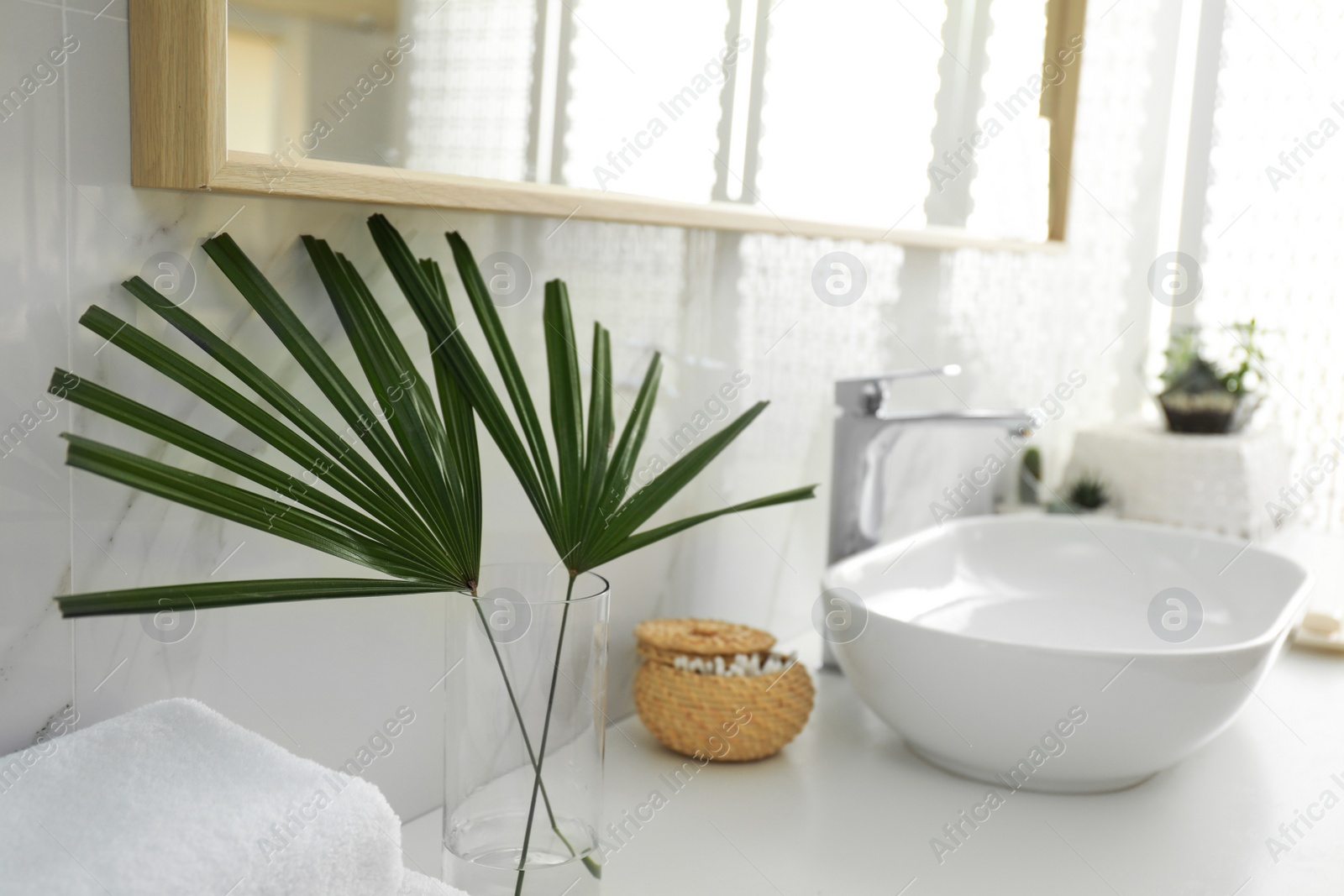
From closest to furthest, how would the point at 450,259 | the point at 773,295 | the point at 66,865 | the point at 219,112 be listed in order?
the point at 66,865 → the point at 219,112 → the point at 450,259 → the point at 773,295

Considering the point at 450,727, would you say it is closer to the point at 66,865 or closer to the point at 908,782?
the point at 66,865

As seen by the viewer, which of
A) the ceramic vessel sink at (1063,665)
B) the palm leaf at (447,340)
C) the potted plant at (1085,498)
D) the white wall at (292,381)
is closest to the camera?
the white wall at (292,381)

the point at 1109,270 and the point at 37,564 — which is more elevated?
the point at 1109,270

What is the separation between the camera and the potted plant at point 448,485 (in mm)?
621

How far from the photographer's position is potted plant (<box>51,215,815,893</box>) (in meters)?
0.62

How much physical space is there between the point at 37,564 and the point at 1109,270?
5.85 ft

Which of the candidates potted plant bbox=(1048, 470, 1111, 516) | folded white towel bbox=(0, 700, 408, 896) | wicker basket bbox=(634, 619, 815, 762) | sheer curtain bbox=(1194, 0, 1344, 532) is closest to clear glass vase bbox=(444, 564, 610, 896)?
folded white towel bbox=(0, 700, 408, 896)

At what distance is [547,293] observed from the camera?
82cm

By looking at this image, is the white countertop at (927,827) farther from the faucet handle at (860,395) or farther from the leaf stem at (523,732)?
the faucet handle at (860,395)

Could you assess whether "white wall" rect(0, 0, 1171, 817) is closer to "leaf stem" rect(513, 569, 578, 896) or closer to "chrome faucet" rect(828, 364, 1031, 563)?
"chrome faucet" rect(828, 364, 1031, 563)

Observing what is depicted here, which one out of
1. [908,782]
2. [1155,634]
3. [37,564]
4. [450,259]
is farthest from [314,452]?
[1155,634]

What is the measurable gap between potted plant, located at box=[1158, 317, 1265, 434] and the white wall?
46 centimetres

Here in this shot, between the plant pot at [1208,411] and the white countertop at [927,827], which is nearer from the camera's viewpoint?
the white countertop at [927,827]

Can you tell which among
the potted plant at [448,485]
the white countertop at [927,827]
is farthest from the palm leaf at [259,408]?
the white countertop at [927,827]
